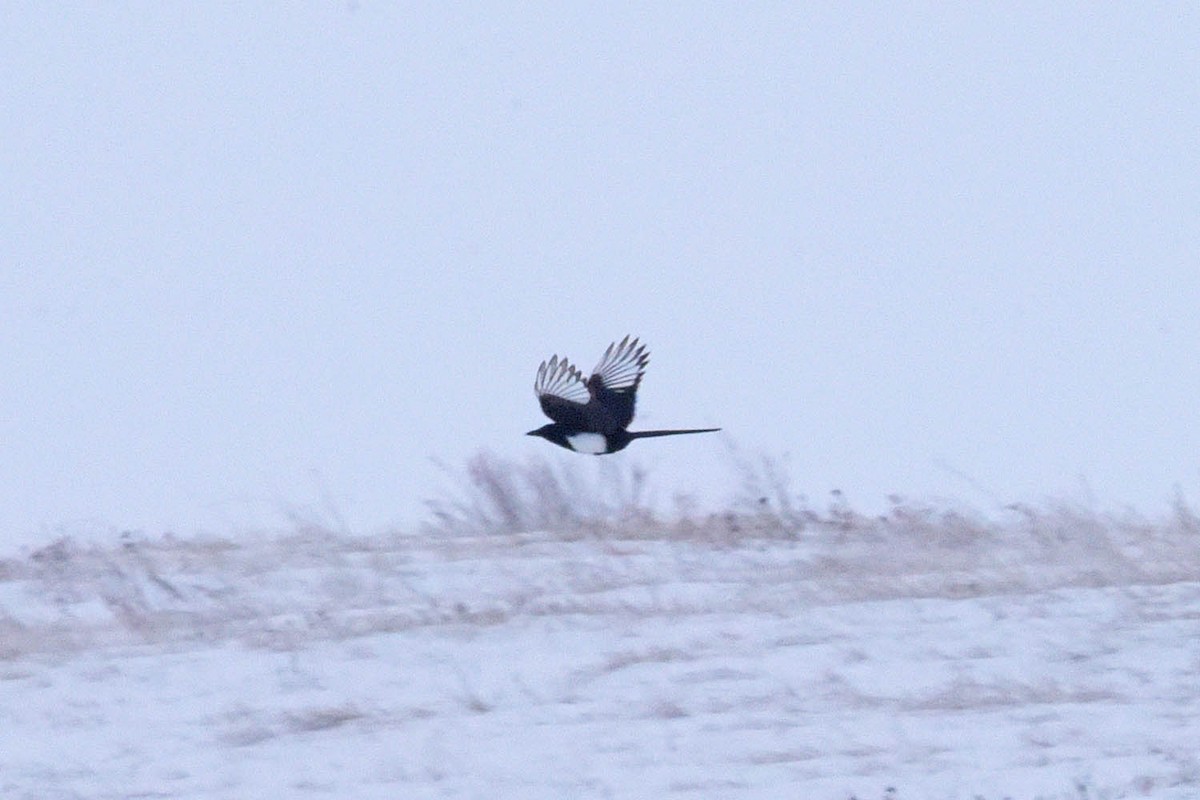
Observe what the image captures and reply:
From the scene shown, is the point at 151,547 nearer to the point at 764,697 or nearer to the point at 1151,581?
the point at 764,697

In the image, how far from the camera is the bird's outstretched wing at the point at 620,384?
8.14 meters

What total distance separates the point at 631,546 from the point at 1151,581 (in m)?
2.35

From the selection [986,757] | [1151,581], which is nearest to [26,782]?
[986,757]

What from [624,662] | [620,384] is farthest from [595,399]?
[624,662]

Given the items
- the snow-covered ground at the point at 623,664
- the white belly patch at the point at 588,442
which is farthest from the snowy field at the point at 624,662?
the white belly patch at the point at 588,442

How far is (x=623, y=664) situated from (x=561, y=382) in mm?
1635

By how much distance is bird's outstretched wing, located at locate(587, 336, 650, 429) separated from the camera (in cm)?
814

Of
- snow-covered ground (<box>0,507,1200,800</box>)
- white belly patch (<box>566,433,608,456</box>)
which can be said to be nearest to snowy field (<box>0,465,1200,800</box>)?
snow-covered ground (<box>0,507,1200,800</box>)

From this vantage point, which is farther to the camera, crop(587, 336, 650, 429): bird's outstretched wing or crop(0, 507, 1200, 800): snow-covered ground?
crop(587, 336, 650, 429): bird's outstretched wing

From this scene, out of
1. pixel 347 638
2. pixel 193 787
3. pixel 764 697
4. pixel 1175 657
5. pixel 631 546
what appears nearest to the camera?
pixel 193 787

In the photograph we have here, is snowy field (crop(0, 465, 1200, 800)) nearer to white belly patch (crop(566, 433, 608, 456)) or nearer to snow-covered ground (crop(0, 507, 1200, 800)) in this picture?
snow-covered ground (crop(0, 507, 1200, 800))

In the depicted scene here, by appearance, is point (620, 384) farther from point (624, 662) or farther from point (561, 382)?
point (624, 662)

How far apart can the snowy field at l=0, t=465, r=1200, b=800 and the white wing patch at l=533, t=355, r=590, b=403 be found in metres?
0.78

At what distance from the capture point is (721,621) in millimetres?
7227
